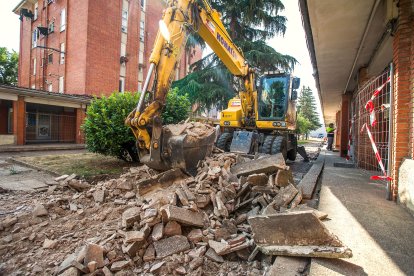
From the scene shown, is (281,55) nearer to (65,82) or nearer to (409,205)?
(409,205)

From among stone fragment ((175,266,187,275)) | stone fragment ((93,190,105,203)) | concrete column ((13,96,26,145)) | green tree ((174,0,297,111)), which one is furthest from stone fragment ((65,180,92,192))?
concrete column ((13,96,26,145))

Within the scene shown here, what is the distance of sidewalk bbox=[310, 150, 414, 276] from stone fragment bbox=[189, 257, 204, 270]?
110cm

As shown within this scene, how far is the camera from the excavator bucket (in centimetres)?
426

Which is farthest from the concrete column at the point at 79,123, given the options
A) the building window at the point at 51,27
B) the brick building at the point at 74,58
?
the building window at the point at 51,27

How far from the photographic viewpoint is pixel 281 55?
607 inches

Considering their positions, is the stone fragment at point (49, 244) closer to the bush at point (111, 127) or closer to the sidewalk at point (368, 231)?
the sidewalk at point (368, 231)

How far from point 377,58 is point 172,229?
7.36 metres

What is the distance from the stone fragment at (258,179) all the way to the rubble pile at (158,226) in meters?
0.02

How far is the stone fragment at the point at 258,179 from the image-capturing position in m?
3.90

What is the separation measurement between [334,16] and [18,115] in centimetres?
1712

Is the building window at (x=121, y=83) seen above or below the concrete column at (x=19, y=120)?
above

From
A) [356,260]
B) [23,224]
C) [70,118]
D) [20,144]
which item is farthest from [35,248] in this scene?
[70,118]

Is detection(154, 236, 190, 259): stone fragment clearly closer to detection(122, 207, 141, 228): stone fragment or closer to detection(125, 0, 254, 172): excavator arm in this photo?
detection(122, 207, 141, 228): stone fragment

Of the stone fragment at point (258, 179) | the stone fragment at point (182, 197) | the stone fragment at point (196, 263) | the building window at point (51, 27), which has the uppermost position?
the building window at point (51, 27)
